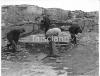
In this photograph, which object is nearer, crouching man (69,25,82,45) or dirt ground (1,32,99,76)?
dirt ground (1,32,99,76)

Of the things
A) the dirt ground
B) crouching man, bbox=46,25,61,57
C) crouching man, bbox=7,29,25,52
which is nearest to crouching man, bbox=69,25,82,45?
the dirt ground

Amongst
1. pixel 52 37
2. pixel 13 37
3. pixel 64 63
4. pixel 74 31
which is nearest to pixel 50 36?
pixel 52 37

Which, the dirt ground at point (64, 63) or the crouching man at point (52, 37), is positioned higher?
the crouching man at point (52, 37)

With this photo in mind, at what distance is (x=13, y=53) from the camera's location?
12.8 feet

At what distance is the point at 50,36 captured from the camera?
391 centimetres

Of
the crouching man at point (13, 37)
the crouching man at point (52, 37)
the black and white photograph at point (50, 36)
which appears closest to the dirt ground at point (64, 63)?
the black and white photograph at point (50, 36)

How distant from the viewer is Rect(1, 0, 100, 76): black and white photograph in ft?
12.6

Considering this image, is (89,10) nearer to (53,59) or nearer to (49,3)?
(49,3)

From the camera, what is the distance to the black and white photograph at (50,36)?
383 centimetres

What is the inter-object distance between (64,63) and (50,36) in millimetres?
559

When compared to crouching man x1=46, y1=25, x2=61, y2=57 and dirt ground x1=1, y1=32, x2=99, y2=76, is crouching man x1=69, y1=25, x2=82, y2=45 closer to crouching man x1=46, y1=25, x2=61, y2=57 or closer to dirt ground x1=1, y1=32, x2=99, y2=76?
dirt ground x1=1, y1=32, x2=99, y2=76

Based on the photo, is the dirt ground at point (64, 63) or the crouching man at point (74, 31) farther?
the crouching man at point (74, 31)

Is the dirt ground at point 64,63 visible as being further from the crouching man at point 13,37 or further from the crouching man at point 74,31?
the crouching man at point 13,37

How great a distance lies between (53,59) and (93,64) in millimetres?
739
